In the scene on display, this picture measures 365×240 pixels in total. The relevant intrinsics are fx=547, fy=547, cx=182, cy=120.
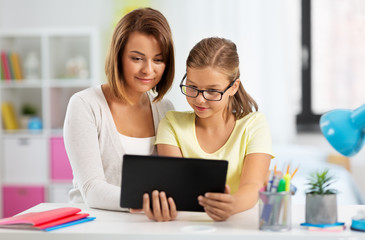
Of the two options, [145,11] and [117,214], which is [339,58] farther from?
[117,214]

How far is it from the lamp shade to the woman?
662mm

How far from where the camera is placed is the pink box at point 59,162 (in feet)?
13.3

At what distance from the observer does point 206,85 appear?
1551mm

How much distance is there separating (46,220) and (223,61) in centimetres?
67

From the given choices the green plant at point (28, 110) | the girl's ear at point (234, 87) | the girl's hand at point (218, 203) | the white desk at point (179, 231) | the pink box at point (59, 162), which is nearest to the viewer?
the white desk at point (179, 231)

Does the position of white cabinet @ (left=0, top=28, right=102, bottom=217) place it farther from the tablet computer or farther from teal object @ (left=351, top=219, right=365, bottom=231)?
teal object @ (left=351, top=219, right=365, bottom=231)

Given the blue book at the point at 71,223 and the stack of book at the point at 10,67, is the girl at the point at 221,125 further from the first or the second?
the stack of book at the point at 10,67

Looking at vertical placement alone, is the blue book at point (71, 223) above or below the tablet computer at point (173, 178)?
below

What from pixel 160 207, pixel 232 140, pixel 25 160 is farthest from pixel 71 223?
pixel 25 160

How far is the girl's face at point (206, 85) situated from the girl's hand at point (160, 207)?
0.34m

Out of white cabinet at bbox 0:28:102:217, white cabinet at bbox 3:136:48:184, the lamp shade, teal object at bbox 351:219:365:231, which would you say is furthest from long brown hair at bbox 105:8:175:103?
white cabinet at bbox 3:136:48:184

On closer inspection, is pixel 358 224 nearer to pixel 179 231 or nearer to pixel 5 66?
pixel 179 231

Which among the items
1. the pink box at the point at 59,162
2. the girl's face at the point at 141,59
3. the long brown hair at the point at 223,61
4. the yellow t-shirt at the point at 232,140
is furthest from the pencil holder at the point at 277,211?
the pink box at the point at 59,162

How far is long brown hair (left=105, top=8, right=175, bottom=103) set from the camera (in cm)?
169
